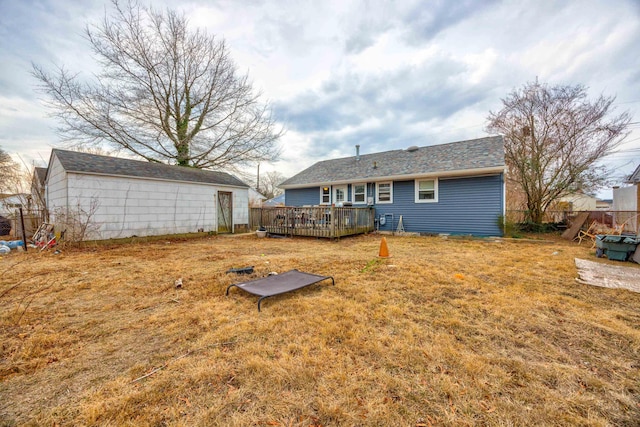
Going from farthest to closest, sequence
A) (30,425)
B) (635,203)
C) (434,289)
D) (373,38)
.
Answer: (635,203) → (373,38) → (434,289) → (30,425)

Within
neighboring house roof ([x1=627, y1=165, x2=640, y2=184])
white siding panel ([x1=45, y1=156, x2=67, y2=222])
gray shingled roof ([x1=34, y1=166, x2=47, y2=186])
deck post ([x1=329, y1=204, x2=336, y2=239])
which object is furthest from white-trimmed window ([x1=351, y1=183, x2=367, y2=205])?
gray shingled roof ([x1=34, y1=166, x2=47, y2=186])

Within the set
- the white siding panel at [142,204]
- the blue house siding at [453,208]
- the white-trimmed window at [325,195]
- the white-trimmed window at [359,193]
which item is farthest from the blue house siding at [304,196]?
the white siding panel at [142,204]

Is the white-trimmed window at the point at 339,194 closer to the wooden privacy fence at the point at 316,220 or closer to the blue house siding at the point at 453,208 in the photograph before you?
the wooden privacy fence at the point at 316,220

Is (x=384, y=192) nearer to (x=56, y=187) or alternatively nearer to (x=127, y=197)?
(x=127, y=197)

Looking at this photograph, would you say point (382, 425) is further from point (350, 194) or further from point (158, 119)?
point (158, 119)

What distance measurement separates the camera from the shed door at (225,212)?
12.4m

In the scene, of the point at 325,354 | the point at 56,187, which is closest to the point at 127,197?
the point at 56,187

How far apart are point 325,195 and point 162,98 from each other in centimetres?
1027

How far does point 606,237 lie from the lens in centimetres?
580

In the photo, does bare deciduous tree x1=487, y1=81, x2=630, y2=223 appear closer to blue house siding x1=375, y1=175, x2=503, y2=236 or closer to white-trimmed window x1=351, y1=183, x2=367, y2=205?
blue house siding x1=375, y1=175, x2=503, y2=236

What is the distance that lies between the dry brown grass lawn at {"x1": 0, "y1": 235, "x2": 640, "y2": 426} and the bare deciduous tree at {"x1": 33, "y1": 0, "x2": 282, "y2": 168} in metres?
11.4

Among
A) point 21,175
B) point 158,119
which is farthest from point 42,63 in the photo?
point 21,175

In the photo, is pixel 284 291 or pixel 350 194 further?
pixel 350 194

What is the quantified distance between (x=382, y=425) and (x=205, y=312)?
232cm
